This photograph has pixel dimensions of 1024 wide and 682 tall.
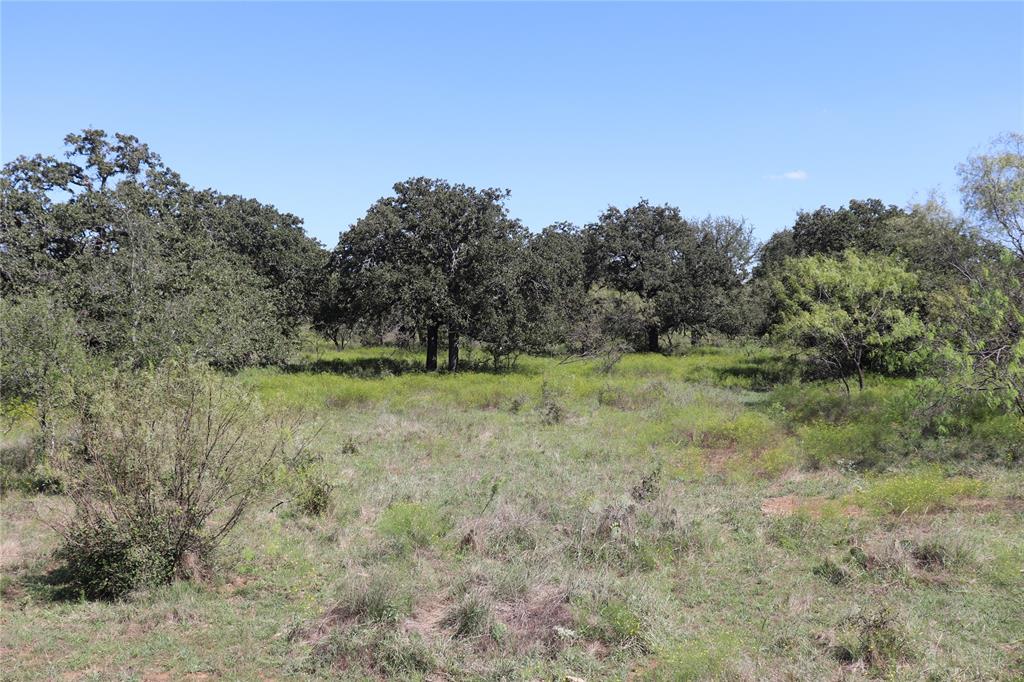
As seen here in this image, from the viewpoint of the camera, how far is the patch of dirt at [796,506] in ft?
32.5

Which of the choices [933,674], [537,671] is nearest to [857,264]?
[933,674]

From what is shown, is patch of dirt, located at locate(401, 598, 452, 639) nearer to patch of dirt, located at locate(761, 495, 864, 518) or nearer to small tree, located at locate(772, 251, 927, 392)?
patch of dirt, located at locate(761, 495, 864, 518)

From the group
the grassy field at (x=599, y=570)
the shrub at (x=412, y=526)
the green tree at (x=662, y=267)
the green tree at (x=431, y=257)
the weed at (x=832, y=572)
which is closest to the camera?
the grassy field at (x=599, y=570)

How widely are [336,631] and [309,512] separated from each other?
166 inches

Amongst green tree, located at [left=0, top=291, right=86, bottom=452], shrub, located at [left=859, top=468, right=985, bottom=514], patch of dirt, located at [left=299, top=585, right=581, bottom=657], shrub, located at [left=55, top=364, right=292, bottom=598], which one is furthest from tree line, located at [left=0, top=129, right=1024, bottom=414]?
patch of dirt, located at [left=299, top=585, right=581, bottom=657]

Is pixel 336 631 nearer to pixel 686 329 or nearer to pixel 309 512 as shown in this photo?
pixel 309 512

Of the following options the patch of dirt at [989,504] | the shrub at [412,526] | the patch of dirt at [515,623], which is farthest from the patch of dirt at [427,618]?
the patch of dirt at [989,504]

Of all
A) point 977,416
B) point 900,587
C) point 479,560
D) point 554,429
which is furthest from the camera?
point 554,429

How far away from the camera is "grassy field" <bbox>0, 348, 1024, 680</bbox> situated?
18.6ft

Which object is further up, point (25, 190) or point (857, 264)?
point (25, 190)

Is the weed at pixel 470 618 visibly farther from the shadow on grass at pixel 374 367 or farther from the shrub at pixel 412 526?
the shadow on grass at pixel 374 367

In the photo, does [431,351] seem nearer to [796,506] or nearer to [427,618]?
[796,506]

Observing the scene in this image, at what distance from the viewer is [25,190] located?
68.0 ft

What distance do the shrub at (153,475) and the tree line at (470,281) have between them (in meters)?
5.00
